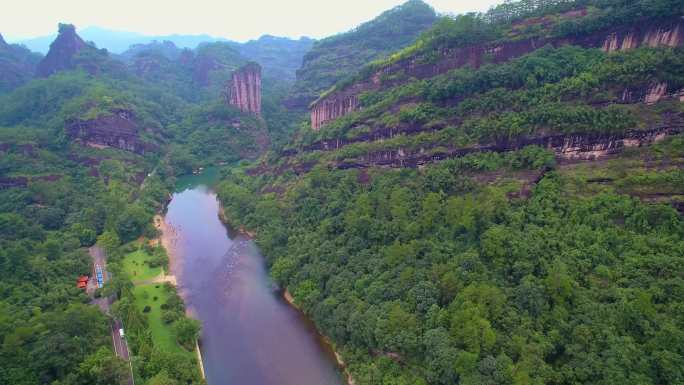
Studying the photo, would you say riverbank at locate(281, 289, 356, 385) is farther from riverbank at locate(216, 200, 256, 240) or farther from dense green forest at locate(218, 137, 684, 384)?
riverbank at locate(216, 200, 256, 240)

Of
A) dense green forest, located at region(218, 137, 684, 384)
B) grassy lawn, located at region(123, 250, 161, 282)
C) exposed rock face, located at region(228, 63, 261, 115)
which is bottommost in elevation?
grassy lawn, located at region(123, 250, 161, 282)

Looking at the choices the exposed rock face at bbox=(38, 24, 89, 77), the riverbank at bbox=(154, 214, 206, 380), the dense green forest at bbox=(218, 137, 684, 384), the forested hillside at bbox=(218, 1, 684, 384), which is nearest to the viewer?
the dense green forest at bbox=(218, 137, 684, 384)

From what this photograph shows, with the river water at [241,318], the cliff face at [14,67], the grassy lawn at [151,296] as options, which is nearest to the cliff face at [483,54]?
the river water at [241,318]

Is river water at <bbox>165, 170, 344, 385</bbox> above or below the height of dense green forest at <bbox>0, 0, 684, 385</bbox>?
below

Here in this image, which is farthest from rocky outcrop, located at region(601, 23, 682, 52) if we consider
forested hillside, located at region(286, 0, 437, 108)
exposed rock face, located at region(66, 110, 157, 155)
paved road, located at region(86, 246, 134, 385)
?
exposed rock face, located at region(66, 110, 157, 155)

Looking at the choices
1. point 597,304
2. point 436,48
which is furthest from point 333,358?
point 436,48

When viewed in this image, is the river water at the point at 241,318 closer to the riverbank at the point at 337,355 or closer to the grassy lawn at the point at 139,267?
the riverbank at the point at 337,355

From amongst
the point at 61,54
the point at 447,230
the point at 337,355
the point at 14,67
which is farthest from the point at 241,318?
the point at 14,67

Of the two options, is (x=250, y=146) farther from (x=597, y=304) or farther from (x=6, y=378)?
(x=597, y=304)

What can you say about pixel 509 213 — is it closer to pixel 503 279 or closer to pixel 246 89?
pixel 503 279
